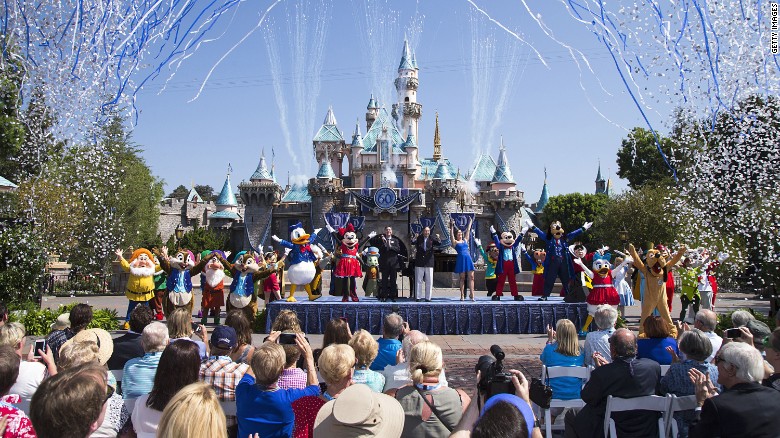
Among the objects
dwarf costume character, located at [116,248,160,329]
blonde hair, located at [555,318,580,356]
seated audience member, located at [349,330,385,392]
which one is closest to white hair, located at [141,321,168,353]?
seated audience member, located at [349,330,385,392]

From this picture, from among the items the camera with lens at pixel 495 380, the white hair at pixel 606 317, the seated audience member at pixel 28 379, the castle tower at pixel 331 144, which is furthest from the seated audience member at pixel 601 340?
the castle tower at pixel 331 144

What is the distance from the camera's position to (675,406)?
4.24 m

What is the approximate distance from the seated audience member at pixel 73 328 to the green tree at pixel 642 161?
3991 cm

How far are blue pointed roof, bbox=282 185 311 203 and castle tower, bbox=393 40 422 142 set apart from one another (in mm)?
16238

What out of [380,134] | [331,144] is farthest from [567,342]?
[331,144]

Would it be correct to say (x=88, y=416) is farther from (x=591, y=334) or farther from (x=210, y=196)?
(x=210, y=196)

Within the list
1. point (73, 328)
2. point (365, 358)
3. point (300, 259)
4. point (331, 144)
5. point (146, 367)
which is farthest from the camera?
point (331, 144)

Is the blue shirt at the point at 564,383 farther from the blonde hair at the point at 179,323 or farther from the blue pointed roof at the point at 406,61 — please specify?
the blue pointed roof at the point at 406,61

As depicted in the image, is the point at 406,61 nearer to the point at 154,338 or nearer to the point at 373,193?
the point at 373,193

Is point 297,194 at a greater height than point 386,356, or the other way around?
point 297,194

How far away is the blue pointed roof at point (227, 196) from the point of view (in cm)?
6131

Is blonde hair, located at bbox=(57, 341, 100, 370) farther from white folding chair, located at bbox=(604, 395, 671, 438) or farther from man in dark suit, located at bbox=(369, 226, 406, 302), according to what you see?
man in dark suit, located at bbox=(369, 226, 406, 302)

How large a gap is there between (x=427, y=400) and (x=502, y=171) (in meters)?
57.1

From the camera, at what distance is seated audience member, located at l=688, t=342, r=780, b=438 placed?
3402 mm
